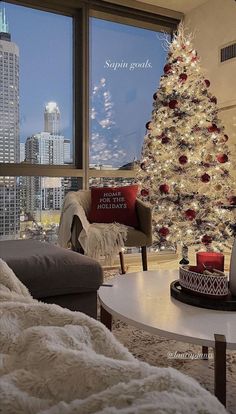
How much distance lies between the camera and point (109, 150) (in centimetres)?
434

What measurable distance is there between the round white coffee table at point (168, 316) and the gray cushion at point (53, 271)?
14 centimetres

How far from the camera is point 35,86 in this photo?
3973 millimetres

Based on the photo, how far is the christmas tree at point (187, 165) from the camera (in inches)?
151

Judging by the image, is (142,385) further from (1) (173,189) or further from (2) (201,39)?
(2) (201,39)

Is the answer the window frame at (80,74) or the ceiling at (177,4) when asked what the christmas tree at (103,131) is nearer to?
the window frame at (80,74)

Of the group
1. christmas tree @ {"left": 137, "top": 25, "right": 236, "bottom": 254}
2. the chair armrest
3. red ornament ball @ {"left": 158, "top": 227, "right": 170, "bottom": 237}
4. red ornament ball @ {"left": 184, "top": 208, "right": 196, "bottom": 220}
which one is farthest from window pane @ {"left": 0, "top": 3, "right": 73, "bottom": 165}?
red ornament ball @ {"left": 184, "top": 208, "right": 196, "bottom": 220}

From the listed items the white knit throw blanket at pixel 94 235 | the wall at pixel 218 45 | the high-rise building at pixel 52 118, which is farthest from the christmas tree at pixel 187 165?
the high-rise building at pixel 52 118

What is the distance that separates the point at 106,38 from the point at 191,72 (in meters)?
1.08

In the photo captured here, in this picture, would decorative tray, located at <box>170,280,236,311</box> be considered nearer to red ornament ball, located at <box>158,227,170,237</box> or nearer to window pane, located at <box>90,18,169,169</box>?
red ornament ball, located at <box>158,227,170,237</box>

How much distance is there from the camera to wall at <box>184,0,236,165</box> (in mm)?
4070

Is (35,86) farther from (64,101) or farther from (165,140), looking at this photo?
(165,140)

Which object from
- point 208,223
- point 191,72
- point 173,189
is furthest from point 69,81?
point 208,223

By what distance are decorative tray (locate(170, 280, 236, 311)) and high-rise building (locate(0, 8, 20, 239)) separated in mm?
2711

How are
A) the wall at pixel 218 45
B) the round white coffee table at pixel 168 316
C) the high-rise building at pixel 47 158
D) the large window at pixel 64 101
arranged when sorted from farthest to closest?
the wall at pixel 218 45, the high-rise building at pixel 47 158, the large window at pixel 64 101, the round white coffee table at pixel 168 316
